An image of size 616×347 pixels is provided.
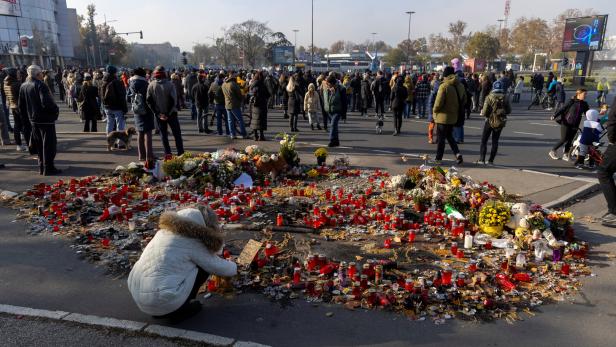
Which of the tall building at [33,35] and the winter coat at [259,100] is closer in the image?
the winter coat at [259,100]

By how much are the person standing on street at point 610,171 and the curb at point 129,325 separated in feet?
17.6

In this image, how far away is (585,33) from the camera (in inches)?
1187

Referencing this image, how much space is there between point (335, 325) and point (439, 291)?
1.18 metres

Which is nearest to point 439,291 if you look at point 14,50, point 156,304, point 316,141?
point 156,304

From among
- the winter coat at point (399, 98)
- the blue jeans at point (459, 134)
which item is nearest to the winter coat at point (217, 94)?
the winter coat at point (399, 98)

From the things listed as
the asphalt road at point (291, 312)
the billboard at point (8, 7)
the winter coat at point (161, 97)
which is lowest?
the asphalt road at point (291, 312)

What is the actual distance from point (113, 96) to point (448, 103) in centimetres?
826

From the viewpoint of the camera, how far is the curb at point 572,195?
6953 millimetres

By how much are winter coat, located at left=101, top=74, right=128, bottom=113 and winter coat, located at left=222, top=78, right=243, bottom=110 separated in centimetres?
269

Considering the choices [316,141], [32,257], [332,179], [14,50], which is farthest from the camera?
[14,50]

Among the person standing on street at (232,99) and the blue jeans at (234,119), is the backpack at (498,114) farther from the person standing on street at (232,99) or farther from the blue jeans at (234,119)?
the blue jeans at (234,119)

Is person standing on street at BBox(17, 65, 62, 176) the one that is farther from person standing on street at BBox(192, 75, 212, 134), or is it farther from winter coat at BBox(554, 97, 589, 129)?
winter coat at BBox(554, 97, 589, 129)

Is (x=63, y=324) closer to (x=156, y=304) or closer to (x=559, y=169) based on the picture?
(x=156, y=304)

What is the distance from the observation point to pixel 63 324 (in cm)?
380
